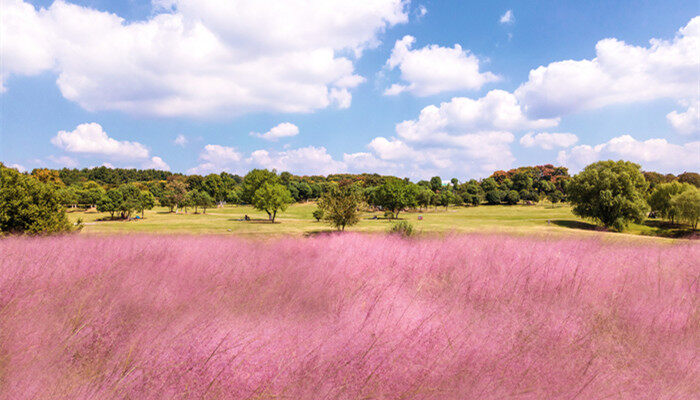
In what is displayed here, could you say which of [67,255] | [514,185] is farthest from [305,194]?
[67,255]

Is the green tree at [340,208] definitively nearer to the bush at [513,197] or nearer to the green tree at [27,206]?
the green tree at [27,206]

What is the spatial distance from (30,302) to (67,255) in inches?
64.4

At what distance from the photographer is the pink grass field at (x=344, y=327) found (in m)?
2.25

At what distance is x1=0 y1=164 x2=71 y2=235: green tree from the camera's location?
598 inches

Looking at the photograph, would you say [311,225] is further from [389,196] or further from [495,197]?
[495,197]

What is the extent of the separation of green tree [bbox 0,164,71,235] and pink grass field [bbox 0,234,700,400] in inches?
593

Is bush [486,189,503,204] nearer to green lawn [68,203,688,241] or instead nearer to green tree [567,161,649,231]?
green lawn [68,203,688,241]

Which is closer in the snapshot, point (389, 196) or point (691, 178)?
point (389, 196)

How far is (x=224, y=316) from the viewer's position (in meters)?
2.92

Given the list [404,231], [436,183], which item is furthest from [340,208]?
[436,183]

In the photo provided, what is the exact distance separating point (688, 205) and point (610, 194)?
9.04 metres

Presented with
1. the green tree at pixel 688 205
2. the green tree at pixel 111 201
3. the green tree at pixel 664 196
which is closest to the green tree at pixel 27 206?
the green tree at pixel 111 201

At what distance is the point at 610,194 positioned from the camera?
4394 cm

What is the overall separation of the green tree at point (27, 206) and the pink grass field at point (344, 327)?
15061mm
